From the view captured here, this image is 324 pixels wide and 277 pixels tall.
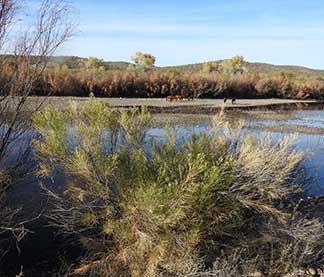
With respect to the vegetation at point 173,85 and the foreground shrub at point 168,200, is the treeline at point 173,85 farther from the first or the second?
the foreground shrub at point 168,200

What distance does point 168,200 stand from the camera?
568 cm

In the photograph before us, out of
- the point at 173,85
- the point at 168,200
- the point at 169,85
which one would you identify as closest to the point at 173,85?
the point at 173,85

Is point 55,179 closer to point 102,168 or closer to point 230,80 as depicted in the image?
point 102,168

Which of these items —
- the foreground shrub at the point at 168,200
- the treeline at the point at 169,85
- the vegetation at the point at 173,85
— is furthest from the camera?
the vegetation at the point at 173,85

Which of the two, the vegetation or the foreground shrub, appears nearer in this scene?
the foreground shrub

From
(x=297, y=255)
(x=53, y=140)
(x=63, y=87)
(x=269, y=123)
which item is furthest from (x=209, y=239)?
(x=63, y=87)

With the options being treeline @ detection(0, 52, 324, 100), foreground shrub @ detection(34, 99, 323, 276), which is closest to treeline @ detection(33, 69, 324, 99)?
treeline @ detection(0, 52, 324, 100)

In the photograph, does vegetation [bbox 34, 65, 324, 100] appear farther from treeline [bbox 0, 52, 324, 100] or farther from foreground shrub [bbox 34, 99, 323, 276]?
foreground shrub [bbox 34, 99, 323, 276]

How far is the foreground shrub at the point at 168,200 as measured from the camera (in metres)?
5.79

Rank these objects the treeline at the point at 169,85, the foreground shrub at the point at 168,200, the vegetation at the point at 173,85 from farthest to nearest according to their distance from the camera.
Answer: the vegetation at the point at 173,85 → the treeline at the point at 169,85 → the foreground shrub at the point at 168,200

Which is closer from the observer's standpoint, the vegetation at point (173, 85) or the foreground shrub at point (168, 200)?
the foreground shrub at point (168, 200)

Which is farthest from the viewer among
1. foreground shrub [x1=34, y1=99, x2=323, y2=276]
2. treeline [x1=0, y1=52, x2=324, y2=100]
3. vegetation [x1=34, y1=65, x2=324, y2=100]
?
vegetation [x1=34, y1=65, x2=324, y2=100]

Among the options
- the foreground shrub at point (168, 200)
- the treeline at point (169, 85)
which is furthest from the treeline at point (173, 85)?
the foreground shrub at point (168, 200)

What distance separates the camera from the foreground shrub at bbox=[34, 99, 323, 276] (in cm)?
579
